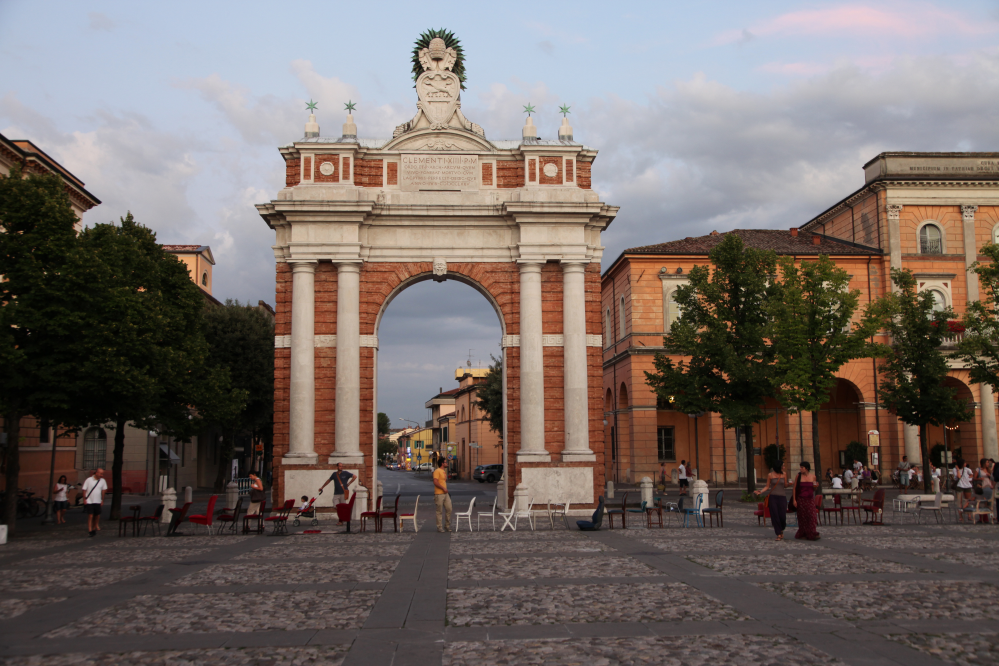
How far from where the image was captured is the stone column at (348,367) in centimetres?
2356

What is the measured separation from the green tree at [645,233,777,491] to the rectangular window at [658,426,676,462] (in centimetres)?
1117

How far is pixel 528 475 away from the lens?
23594 millimetres

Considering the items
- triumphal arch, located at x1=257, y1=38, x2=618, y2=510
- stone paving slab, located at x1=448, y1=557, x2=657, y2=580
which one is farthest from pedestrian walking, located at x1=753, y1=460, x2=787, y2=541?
triumphal arch, located at x1=257, y1=38, x2=618, y2=510

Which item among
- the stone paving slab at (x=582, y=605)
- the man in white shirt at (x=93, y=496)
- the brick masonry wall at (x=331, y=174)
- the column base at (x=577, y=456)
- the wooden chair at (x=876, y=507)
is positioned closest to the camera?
the stone paving slab at (x=582, y=605)

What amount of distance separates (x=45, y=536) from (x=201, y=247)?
3629 centimetres

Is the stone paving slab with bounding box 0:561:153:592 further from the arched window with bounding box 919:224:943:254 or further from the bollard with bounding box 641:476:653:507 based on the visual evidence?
the arched window with bounding box 919:224:943:254

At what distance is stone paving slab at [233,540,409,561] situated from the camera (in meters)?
14.3

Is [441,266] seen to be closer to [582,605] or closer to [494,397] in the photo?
[582,605]

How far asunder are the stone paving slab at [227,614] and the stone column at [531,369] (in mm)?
13969

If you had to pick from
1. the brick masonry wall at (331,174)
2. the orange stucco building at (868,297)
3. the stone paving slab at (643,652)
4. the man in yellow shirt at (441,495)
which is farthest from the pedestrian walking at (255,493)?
the orange stucco building at (868,297)

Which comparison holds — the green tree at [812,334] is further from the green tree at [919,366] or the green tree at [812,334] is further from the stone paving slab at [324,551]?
the stone paving slab at [324,551]

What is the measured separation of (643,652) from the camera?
705cm

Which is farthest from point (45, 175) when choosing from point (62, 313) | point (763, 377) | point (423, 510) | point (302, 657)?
point (763, 377)

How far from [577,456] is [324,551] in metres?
10.4
